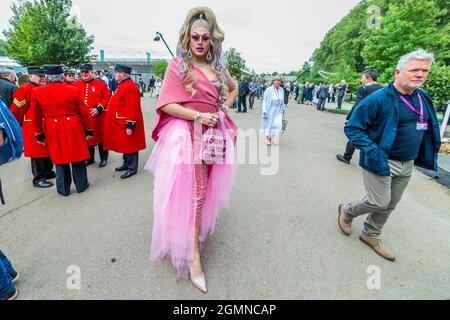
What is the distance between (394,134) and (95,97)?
5040mm

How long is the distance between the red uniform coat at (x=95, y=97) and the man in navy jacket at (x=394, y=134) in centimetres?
456

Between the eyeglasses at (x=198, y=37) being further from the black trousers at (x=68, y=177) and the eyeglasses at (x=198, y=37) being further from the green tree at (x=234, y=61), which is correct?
the green tree at (x=234, y=61)

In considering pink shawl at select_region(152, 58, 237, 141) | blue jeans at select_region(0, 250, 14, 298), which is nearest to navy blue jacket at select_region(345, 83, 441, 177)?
pink shawl at select_region(152, 58, 237, 141)

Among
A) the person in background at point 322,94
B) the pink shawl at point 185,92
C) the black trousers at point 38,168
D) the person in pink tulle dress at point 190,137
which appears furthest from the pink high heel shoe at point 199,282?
the person in background at point 322,94

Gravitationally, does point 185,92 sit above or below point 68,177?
above

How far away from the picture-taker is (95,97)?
16.3 ft

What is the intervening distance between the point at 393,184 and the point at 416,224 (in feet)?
4.50

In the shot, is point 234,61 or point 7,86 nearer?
point 7,86

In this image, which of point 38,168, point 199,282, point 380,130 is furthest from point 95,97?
point 380,130

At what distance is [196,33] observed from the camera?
192 cm

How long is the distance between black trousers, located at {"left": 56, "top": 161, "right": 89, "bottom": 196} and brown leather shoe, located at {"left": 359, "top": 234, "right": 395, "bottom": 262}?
4074 mm

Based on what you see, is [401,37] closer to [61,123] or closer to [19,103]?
[61,123]

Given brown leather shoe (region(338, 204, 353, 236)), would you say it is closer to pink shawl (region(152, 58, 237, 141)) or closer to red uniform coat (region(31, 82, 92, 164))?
pink shawl (region(152, 58, 237, 141))
